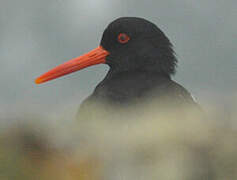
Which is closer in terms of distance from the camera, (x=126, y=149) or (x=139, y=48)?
(x=126, y=149)

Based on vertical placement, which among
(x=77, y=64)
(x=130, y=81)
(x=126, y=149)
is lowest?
(x=130, y=81)

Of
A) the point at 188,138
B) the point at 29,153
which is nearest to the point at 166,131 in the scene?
the point at 188,138

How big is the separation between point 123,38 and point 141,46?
0.24 metres

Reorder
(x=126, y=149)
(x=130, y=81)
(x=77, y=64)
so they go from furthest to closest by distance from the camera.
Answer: (x=77, y=64) < (x=130, y=81) < (x=126, y=149)

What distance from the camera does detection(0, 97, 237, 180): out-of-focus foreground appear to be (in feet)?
1.30

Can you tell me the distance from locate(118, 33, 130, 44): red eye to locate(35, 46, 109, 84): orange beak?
27 centimetres

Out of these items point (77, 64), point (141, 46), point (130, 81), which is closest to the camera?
point (130, 81)

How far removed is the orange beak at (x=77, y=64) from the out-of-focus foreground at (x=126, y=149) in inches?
125

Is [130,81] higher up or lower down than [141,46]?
lower down

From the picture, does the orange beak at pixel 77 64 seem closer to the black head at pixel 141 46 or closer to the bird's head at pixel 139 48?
the bird's head at pixel 139 48

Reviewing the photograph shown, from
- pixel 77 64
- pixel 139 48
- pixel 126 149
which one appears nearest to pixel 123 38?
pixel 139 48

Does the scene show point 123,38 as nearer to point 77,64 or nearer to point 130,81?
point 77,64

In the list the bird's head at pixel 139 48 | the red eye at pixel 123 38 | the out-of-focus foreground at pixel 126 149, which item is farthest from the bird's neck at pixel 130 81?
the out-of-focus foreground at pixel 126 149

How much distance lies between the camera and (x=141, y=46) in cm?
473
